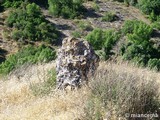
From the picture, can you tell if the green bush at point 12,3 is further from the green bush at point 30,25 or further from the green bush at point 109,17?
the green bush at point 109,17

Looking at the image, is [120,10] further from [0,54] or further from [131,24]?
[0,54]

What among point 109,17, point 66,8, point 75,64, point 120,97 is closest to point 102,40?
point 109,17

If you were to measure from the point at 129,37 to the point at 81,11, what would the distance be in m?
5.72

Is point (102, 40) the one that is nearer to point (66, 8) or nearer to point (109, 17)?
point (109, 17)

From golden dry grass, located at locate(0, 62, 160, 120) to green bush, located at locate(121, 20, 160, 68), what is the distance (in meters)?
16.4

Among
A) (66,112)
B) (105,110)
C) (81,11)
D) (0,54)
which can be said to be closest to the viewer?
(105,110)

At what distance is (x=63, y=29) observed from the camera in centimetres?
3009

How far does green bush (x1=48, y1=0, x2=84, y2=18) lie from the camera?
3209 cm

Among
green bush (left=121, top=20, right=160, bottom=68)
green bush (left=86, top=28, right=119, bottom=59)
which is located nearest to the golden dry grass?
green bush (left=121, top=20, right=160, bottom=68)

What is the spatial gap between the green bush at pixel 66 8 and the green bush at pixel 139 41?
4076mm

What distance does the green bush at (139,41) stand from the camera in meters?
25.4

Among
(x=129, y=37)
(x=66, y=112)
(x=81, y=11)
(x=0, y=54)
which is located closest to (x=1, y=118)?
(x=66, y=112)

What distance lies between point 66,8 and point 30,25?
422 centimetres

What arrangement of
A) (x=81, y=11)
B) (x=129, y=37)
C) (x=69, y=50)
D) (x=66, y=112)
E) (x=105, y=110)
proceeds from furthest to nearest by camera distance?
(x=81, y=11) → (x=129, y=37) → (x=69, y=50) → (x=66, y=112) → (x=105, y=110)
